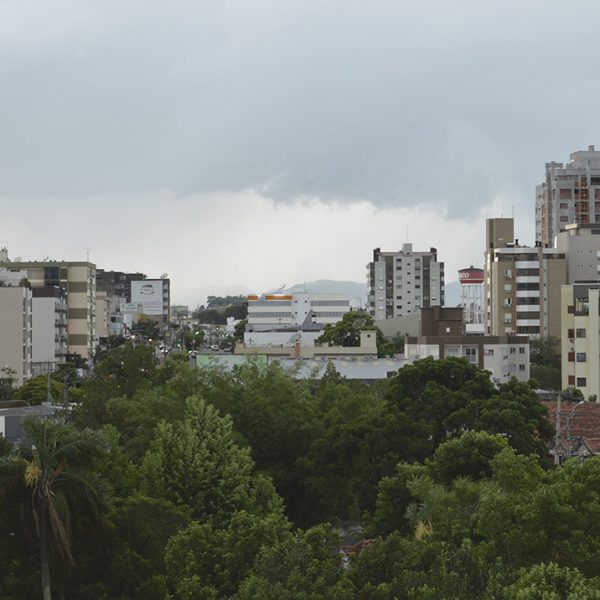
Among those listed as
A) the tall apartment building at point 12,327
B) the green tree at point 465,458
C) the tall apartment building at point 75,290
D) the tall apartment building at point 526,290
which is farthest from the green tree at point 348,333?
the green tree at point 465,458

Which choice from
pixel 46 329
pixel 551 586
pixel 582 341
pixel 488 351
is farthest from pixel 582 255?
pixel 551 586

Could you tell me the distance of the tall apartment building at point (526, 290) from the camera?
524 feet

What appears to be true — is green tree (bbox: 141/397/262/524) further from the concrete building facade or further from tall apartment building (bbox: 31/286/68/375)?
the concrete building facade

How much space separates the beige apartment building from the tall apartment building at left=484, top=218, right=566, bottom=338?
41.7 metres

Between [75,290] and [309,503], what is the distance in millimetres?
115385

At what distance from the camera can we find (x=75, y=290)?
173250 millimetres

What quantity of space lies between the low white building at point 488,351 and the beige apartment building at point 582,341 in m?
11.9

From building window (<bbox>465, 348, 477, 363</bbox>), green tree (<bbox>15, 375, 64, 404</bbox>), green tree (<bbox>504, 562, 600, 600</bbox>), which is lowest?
green tree (<bbox>504, 562, 600, 600</bbox>)

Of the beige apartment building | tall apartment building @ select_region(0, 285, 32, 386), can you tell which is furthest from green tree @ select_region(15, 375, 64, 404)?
the beige apartment building

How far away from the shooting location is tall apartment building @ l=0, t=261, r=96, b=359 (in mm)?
170750

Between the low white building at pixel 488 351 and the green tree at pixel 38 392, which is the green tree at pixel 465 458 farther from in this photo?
the low white building at pixel 488 351

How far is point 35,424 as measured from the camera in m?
38.1

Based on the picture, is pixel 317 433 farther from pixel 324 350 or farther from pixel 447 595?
pixel 324 350

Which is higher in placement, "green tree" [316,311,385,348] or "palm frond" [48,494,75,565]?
"green tree" [316,311,385,348]
